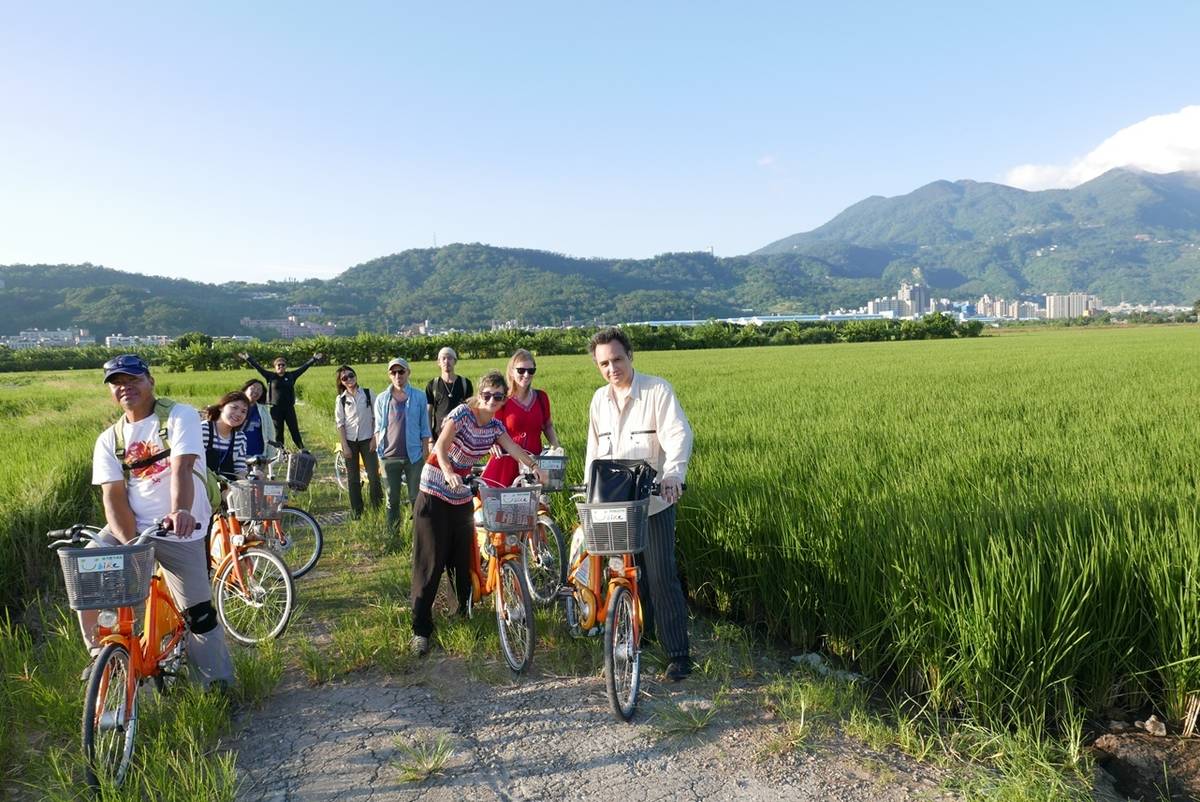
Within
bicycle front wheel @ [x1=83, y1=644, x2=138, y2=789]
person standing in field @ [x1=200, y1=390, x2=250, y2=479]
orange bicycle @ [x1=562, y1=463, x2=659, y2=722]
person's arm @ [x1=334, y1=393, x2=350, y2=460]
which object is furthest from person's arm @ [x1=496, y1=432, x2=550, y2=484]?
person's arm @ [x1=334, y1=393, x2=350, y2=460]

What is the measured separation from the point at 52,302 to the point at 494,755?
431 ft

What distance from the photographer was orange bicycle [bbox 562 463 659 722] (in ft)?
10.5

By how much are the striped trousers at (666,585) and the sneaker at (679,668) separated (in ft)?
0.08

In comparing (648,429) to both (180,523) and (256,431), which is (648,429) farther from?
(256,431)

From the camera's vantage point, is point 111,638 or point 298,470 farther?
point 298,470

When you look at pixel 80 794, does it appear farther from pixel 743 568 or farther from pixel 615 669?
pixel 743 568

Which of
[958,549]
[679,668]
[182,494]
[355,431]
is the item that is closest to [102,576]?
[182,494]

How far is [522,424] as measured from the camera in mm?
5379

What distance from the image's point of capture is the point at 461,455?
4160 mm

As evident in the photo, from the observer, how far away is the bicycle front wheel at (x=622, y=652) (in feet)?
10.9

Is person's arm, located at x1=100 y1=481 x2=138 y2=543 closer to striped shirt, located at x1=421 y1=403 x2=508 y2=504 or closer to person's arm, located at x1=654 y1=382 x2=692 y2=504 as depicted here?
striped shirt, located at x1=421 y1=403 x2=508 y2=504

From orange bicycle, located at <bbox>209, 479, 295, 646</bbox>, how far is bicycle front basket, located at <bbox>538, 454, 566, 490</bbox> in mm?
1713

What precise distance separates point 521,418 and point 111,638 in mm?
2931

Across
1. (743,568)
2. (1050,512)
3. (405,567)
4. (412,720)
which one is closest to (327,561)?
(405,567)
